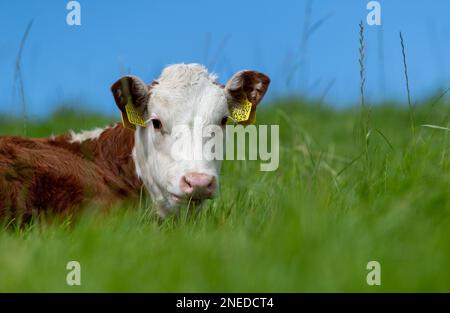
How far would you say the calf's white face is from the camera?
6.14 metres

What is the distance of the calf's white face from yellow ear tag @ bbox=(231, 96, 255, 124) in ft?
0.20

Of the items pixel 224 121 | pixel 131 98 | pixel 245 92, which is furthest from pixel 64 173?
pixel 245 92

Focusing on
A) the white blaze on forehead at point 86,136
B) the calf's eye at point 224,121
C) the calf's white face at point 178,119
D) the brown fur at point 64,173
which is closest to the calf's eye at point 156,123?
the calf's white face at point 178,119

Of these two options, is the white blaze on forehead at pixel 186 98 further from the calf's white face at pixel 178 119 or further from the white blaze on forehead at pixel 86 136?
the white blaze on forehead at pixel 86 136

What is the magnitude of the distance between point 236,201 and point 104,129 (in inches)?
57.3

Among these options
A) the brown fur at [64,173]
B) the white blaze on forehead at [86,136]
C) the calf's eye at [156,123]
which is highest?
the white blaze on forehead at [86,136]

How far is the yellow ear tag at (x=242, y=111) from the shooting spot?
6898mm

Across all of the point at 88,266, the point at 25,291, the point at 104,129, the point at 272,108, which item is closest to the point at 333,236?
the point at 88,266

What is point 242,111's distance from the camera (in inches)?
273

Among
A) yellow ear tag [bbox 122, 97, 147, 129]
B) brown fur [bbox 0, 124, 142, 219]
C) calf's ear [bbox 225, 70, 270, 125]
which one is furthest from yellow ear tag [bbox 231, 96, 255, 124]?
brown fur [bbox 0, 124, 142, 219]

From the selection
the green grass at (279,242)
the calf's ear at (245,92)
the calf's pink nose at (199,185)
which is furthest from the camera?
the calf's ear at (245,92)

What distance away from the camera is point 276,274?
4.36 meters

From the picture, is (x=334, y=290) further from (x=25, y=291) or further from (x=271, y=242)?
(x=25, y=291)

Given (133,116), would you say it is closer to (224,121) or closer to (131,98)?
(131,98)
